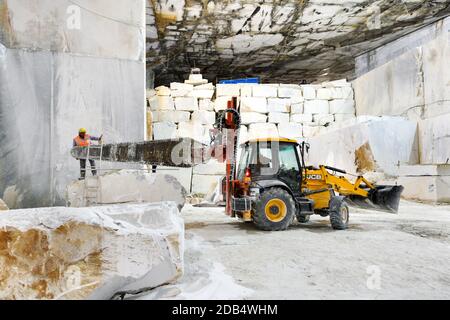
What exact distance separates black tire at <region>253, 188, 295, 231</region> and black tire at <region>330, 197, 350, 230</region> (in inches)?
22.4

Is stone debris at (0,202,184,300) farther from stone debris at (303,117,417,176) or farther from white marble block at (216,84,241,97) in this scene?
white marble block at (216,84,241,97)

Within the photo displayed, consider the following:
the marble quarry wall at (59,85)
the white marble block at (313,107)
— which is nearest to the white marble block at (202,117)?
the white marble block at (313,107)

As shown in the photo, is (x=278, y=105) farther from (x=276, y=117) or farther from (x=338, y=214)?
(x=338, y=214)

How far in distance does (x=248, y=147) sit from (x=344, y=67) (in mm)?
10145

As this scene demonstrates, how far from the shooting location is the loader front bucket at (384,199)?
5.06 meters

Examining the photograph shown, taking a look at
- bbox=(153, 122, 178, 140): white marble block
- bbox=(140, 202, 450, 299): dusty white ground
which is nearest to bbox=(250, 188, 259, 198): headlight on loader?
bbox=(140, 202, 450, 299): dusty white ground

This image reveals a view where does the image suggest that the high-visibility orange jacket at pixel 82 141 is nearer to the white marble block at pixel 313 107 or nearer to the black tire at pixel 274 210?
the black tire at pixel 274 210

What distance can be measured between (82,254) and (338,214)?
354 cm

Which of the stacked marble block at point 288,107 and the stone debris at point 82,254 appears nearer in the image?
the stone debris at point 82,254

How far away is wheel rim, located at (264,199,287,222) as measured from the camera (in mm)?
4418

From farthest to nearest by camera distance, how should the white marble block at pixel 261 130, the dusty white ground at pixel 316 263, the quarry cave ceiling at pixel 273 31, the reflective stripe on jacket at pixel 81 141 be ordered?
the white marble block at pixel 261 130 → the quarry cave ceiling at pixel 273 31 → the reflective stripe on jacket at pixel 81 141 → the dusty white ground at pixel 316 263

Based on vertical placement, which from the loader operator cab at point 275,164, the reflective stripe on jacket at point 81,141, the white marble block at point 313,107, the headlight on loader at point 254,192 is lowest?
the headlight on loader at point 254,192

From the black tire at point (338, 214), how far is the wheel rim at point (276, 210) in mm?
688

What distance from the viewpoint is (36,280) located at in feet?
5.67
